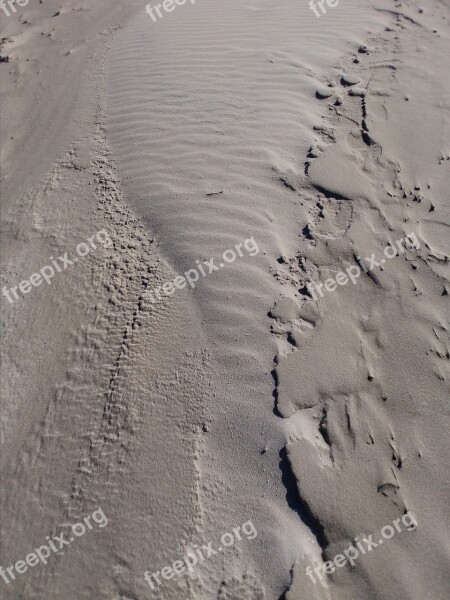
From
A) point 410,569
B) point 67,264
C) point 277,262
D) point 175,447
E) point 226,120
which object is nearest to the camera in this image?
point 410,569

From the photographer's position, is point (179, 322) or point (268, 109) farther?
point (268, 109)

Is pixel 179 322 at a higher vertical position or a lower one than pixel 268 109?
lower

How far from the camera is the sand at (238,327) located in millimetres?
2498

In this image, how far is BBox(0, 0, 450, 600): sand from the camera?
250 centimetres

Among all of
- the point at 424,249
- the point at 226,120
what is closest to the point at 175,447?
the point at 424,249

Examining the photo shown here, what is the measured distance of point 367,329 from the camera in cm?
315

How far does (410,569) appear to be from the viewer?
2328 mm

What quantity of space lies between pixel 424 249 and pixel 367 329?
0.92 m

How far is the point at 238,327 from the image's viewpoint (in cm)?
322

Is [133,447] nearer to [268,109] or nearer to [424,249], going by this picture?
[424,249]

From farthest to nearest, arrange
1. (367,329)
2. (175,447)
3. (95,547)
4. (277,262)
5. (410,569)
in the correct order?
1. (277,262)
2. (367,329)
3. (175,447)
4. (95,547)
5. (410,569)

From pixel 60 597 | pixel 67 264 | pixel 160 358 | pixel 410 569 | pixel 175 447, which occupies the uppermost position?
pixel 67 264

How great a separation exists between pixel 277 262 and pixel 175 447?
1.58 meters

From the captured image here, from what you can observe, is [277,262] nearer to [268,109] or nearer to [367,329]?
[367,329]
